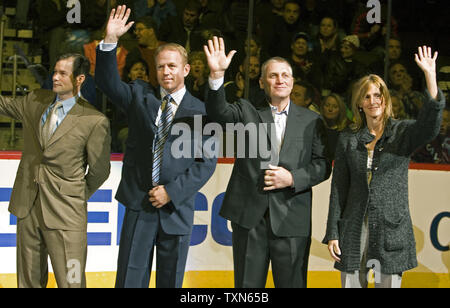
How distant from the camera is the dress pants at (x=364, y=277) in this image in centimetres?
371

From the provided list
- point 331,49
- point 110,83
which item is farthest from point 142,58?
point 331,49

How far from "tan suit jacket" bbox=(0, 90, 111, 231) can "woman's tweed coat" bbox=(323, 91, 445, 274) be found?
4.87ft

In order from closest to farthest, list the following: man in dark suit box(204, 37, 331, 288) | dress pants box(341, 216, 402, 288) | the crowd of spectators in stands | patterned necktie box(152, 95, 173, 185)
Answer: dress pants box(341, 216, 402, 288), man in dark suit box(204, 37, 331, 288), patterned necktie box(152, 95, 173, 185), the crowd of spectators in stands

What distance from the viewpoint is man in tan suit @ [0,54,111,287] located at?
3.87m

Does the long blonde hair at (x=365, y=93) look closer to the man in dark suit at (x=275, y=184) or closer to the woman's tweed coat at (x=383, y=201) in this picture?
the woman's tweed coat at (x=383, y=201)

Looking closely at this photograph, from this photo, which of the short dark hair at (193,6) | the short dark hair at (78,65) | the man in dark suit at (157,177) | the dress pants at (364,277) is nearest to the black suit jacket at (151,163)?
the man in dark suit at (157,177)

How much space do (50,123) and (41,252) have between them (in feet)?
2.54

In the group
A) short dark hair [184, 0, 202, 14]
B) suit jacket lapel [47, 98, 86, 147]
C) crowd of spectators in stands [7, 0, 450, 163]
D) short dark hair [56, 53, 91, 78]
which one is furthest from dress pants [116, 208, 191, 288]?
short dark hair [184, 0, 202, 14]

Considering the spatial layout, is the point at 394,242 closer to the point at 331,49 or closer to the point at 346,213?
the point at 346,213

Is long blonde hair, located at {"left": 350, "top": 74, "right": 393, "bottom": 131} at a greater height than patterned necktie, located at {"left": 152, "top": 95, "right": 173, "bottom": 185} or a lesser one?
greater

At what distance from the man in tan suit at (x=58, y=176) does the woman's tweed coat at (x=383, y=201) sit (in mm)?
1497

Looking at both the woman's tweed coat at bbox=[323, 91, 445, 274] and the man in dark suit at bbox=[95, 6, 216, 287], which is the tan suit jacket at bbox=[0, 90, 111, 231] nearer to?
the man in dark suit at bbox=[95, 6, 216, 287]

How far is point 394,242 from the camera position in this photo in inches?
144
